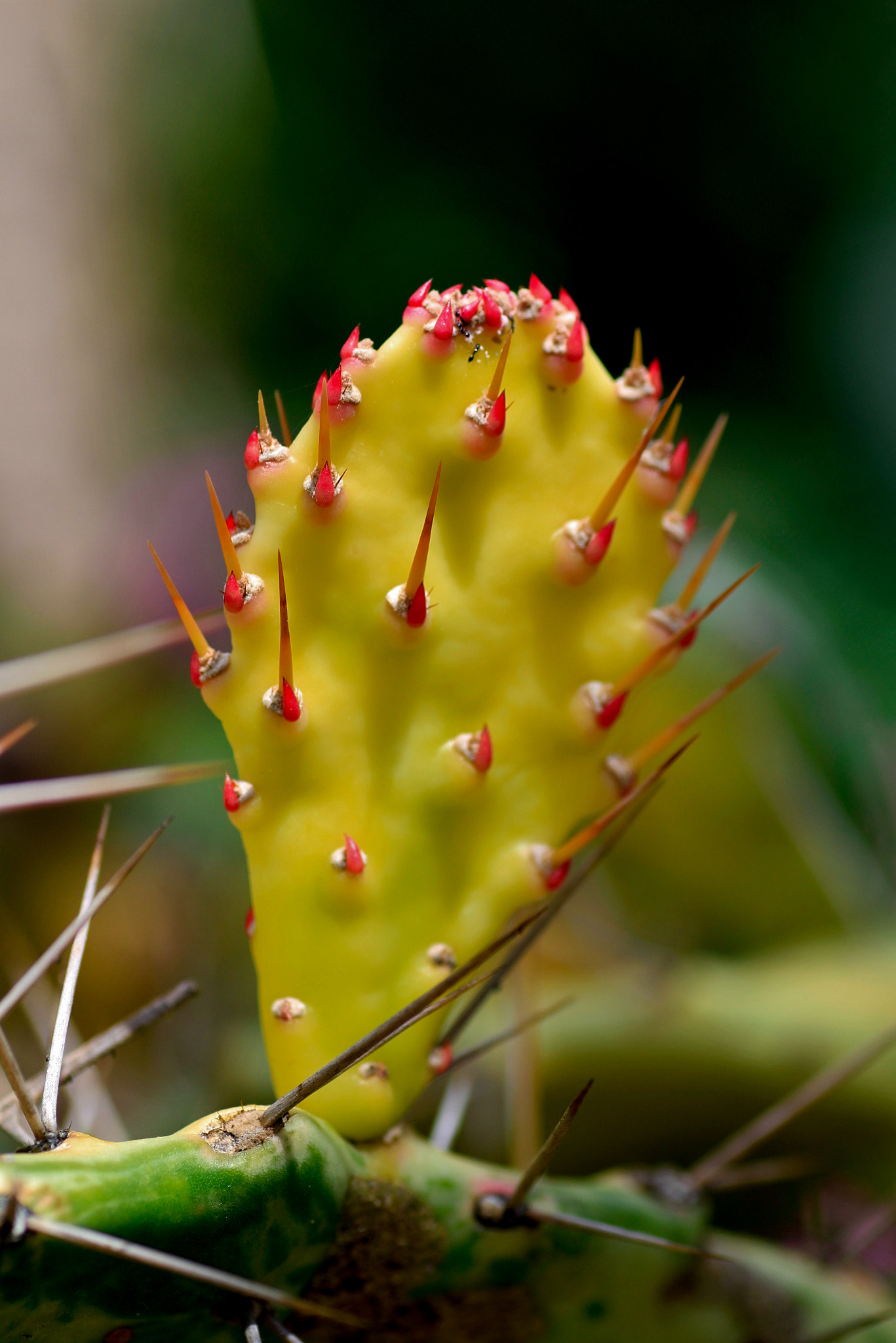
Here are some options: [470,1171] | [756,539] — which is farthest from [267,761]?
[756,539]

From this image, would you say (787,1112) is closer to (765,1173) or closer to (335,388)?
(765,1173)

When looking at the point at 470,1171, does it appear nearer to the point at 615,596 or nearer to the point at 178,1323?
the point at 178,1323

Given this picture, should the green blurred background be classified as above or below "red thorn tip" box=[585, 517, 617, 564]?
above

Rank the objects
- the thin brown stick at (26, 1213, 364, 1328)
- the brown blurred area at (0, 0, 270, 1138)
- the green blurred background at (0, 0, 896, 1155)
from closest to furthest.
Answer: the thin brown stick at (26, 1213, 364, 1328)
the brown blurred area at (0, 0, 270, 1138)
the green blurred background at (0, 0, 896, 1155)

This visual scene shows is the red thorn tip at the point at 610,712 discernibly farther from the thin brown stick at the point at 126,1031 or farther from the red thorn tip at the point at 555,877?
the thin brown stick at the point at 126,1031

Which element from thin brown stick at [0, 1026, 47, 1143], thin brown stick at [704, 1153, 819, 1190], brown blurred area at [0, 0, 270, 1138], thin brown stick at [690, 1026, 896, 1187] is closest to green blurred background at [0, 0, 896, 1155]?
brown blurred area at [0, 0, 270, 1138]

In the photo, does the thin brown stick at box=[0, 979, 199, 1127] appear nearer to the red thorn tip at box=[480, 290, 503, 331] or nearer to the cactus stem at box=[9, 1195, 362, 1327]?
the cactus stem at box=[9, 1195, 362, 1327]
